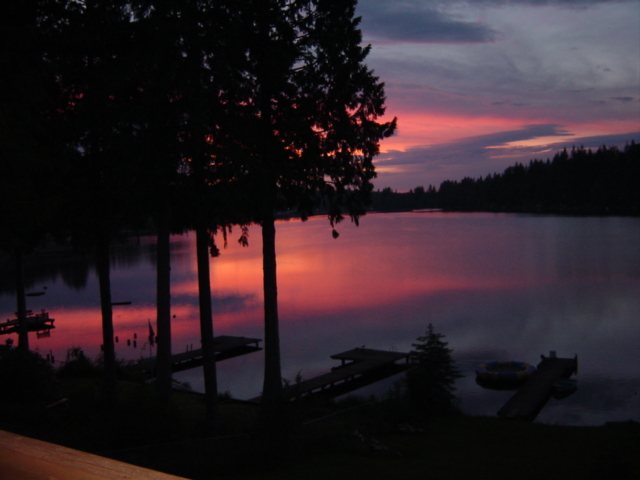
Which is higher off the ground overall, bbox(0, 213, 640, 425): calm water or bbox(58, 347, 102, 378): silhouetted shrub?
bbox(58, 347, 102, 378): silhouetted shrub

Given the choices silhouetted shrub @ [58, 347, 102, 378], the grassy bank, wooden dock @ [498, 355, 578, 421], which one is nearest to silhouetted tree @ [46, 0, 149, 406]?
the grassy bank

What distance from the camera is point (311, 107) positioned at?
14.0 meters

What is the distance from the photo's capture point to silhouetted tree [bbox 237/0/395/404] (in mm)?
13531

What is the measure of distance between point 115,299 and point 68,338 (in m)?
14.5

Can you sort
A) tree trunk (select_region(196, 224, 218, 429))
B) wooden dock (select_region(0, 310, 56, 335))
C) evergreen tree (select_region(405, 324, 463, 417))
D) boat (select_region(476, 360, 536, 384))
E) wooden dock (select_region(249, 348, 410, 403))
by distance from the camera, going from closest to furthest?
tree trunk (select_region(196, 224, 218, 429))
evergreen tree (select_region(405, 324, 463, 417))
boat (select_region(476, 360, 536, 384))
wooden dock (select_region(249, 348, 410, 403))
wooden dock (select_region(0, 310, 56, 335))

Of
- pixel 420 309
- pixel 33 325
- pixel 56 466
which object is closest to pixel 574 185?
pixel 420 309

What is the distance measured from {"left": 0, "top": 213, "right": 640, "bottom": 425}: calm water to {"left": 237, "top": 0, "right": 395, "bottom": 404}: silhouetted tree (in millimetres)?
12374

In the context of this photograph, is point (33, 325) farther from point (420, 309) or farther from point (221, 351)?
point (420, 309)

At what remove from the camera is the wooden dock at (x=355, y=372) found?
A: 24.8 metres

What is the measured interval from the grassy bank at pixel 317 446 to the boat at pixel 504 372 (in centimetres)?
1029

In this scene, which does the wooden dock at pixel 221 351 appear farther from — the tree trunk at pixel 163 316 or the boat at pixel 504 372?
the boat at pixel 504 372

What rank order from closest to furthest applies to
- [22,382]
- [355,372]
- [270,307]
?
[22,382], [270,307], [355,372]

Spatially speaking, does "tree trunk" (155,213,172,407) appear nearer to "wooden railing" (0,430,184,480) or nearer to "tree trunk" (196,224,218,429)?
"tree trunk" (196,224,218,429)

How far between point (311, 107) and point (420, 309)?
2919 centimetres
